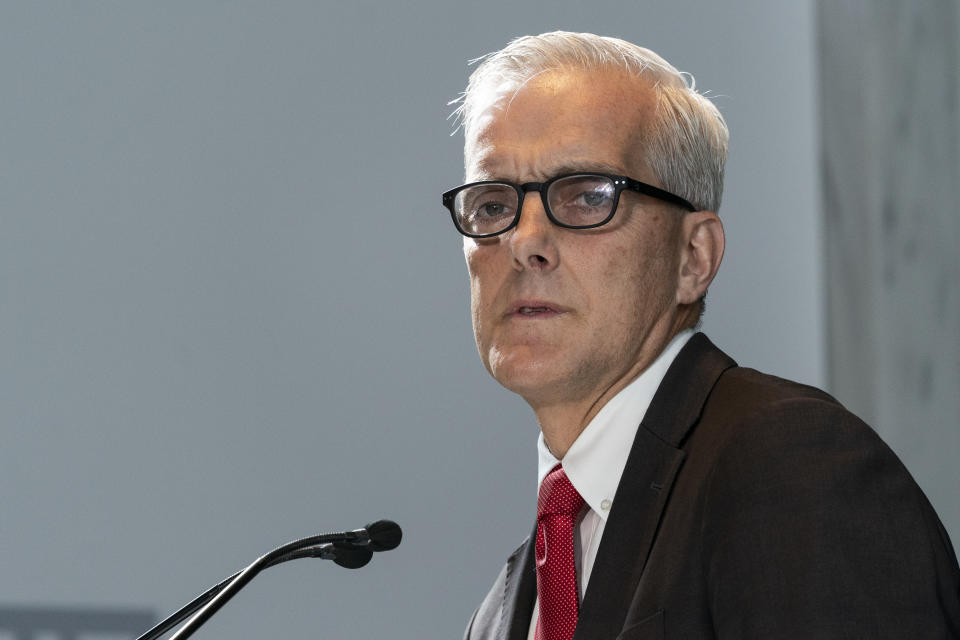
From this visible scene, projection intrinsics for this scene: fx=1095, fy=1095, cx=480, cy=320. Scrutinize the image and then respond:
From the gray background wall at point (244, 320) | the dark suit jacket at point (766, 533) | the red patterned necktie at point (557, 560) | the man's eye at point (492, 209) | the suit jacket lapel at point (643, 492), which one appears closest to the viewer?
the dark suit jacket at point (766, 533)

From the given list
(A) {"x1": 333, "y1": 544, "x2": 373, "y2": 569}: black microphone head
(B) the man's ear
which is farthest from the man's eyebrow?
(A) {"x1": 333, "y1": 544, "x2": 373, "y2": 569}: black microphone head

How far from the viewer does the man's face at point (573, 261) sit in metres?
1.30

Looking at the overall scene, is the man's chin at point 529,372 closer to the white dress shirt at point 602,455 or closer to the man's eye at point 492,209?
the white dress shirt at point 602,455

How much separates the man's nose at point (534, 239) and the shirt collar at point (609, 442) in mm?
189

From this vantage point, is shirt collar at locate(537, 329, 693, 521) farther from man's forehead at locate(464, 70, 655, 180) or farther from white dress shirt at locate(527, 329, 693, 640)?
man's forehead at locate(464, 70, 655, 180)

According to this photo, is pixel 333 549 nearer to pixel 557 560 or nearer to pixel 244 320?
pixel 557 560

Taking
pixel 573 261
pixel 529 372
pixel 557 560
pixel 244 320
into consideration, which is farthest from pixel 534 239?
pixel 244 320

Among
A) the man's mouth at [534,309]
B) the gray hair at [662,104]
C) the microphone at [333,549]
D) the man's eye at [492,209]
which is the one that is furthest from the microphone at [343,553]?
the gray hair at [662,104]

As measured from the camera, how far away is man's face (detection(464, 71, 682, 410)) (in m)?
1.30

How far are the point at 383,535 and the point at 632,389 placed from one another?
1.20ft

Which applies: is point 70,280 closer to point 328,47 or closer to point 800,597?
point 328,47

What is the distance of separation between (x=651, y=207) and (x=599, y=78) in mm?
173

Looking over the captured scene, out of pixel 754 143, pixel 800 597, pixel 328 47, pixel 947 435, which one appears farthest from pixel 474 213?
pixel 947 435

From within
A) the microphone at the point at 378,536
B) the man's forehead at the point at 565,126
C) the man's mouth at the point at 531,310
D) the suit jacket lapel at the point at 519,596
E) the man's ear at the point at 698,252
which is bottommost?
the suit jacket lapel at the point at 519,596
